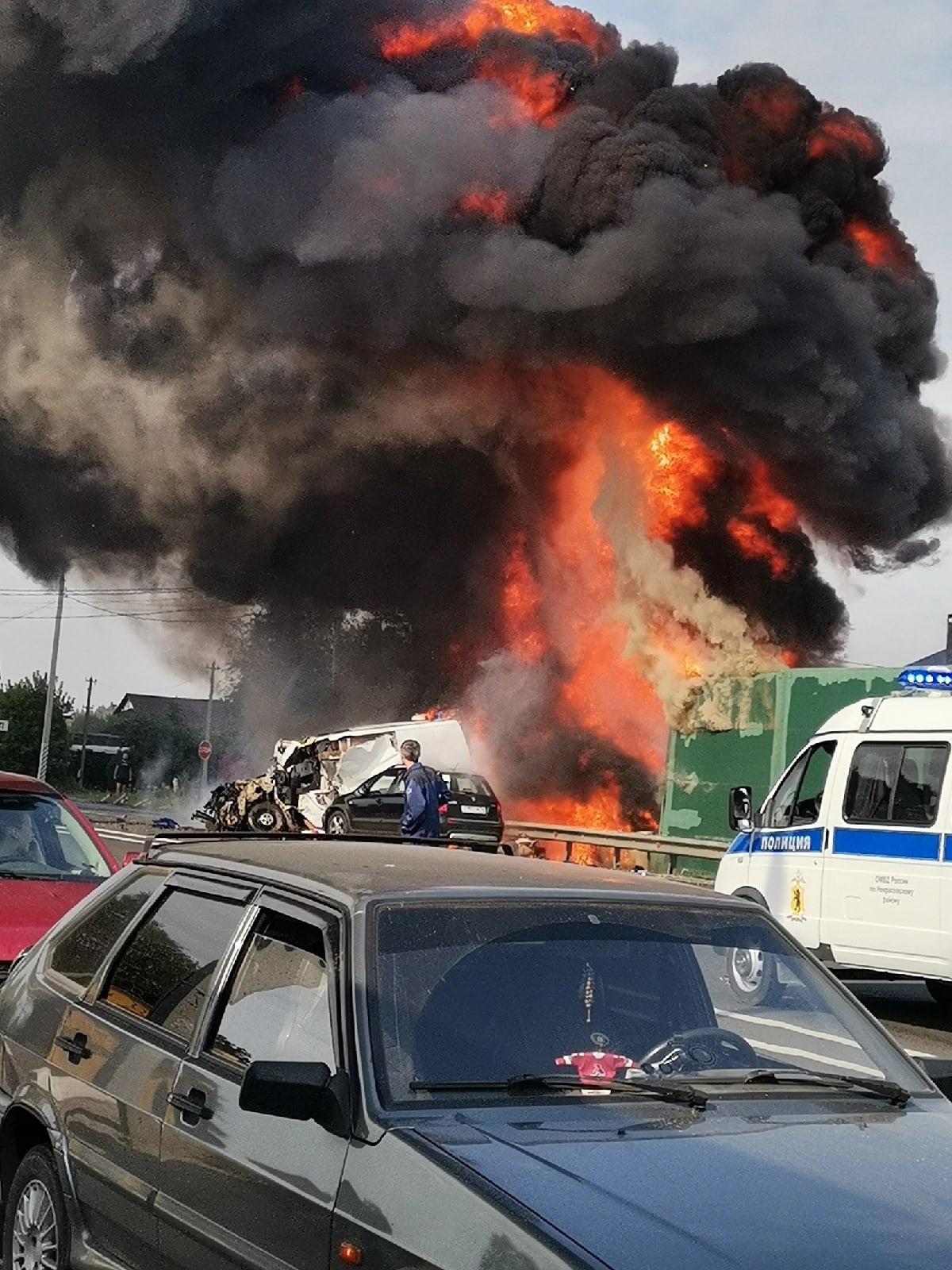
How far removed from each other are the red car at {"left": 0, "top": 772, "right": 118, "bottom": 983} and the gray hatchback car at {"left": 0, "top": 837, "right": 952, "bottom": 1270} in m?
3.58

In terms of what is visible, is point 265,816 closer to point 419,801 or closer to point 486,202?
point 419,801

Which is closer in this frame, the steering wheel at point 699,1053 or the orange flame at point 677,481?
the steering wheel at point 699,1053

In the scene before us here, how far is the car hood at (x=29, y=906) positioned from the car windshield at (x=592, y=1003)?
4.41 m

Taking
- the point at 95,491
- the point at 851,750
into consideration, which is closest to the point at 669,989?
the point at 851,750

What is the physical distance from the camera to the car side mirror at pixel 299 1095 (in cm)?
345

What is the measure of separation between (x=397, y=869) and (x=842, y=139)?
41.5m

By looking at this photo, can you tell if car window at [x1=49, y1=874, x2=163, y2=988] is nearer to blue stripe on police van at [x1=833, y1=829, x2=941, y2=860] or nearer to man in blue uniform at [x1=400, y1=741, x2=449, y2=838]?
blue stripe on police van at [x1=833, y1=829, x2=941, y2=860]

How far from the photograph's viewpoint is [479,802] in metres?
28.0

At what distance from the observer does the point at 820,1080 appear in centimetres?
385

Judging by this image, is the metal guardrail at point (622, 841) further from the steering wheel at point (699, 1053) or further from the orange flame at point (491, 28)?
the orange flame at point (491, 28)

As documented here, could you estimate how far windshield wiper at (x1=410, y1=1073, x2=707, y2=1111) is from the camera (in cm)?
357

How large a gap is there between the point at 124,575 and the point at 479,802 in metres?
25.2

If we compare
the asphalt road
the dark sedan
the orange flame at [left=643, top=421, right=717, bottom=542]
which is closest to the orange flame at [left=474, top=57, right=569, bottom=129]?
the orange flame at [left=643, top=421, right=717, bottom=542]

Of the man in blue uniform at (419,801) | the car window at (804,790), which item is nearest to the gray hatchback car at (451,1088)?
the car window at (804,790)
